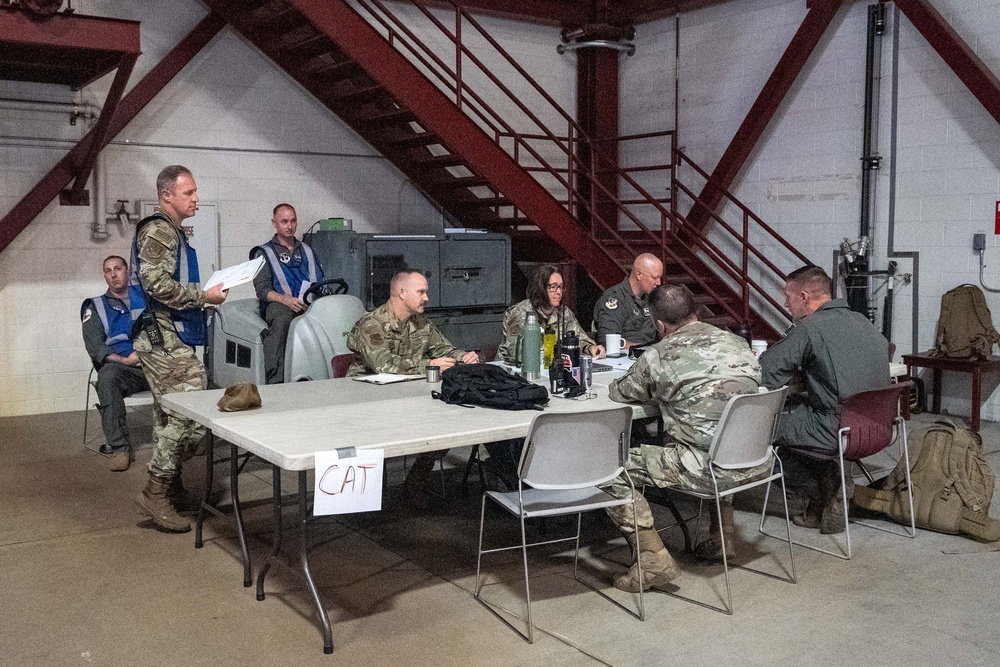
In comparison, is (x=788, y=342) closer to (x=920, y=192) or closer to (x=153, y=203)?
(x=920, y=192)

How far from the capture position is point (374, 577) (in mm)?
3986

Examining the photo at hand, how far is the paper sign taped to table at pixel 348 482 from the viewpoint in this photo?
3.09 m

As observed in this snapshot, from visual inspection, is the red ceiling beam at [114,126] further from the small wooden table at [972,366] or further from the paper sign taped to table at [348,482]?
the small wooden table at [972,366]

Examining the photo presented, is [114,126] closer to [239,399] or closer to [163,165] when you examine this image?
[163,165]

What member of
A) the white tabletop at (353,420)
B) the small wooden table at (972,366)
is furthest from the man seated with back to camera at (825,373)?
the small wooden table at (972,366)

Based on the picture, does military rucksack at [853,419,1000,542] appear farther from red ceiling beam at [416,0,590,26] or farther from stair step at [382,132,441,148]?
red ceiling beam at [416,0,590,26]

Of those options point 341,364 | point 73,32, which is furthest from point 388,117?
point 341,364

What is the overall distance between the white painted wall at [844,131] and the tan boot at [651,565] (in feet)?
15.1

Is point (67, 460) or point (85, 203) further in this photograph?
point (85, 203)

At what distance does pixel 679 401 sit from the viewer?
3.73 metres

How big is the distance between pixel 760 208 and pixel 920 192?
1.45 m

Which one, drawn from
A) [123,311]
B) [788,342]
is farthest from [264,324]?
[788,342]

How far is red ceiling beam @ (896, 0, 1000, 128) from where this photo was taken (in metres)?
6.77

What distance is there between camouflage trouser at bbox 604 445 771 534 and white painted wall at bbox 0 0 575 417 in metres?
5.23
